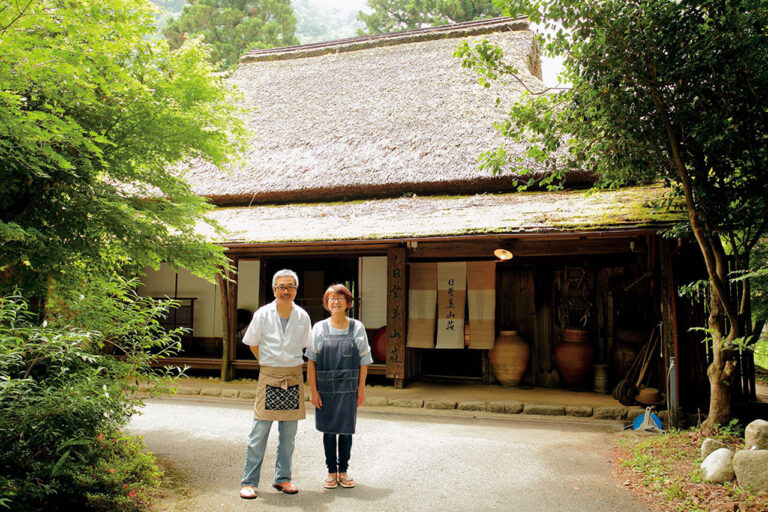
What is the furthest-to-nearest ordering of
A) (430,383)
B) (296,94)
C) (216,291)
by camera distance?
(296,94) < (216,291) < (430,383)

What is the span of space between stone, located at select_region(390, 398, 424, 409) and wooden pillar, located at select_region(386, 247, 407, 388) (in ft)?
2.48

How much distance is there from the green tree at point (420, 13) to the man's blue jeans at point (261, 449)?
20812 mm

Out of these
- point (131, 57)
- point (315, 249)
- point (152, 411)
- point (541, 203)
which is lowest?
point (152, 411)

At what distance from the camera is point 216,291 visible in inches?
420

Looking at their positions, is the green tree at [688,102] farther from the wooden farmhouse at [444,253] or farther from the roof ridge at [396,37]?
the roof ridge at [396,37]

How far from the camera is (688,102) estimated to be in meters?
5.00

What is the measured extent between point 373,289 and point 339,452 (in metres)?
5.44

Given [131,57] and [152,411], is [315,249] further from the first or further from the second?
[131,57]

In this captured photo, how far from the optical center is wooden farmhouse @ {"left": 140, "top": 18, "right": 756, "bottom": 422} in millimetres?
6871

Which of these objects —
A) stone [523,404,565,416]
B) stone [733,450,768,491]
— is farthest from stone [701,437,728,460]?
stone [523,404,565,416]

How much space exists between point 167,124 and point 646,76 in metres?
4.32

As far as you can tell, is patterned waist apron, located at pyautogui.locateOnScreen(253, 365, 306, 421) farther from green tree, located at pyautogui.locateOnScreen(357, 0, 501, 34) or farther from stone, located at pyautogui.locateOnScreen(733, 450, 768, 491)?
green tree, located at pyautogui.locateOnScreen(357, 0, 501, 34)

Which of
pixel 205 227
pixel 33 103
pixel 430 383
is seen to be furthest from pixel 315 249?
pixel 33 103

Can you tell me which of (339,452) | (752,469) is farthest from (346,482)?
(752,469)
